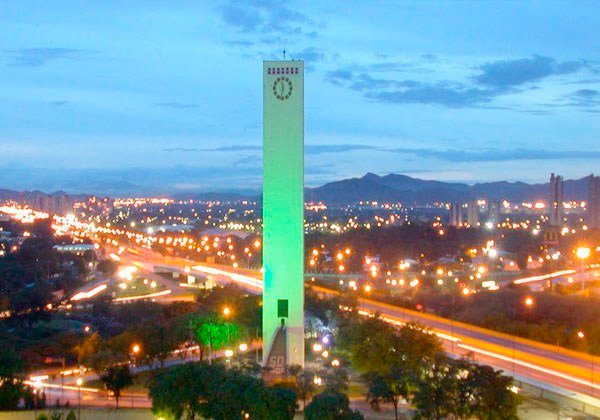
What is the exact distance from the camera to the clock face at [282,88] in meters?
11.6

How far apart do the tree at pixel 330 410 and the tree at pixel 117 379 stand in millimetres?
3537

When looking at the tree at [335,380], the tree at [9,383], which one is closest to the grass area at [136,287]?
the tree at [9,383]

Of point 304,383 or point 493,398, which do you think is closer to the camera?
point 493,398

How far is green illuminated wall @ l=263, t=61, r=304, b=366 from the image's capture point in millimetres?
11602

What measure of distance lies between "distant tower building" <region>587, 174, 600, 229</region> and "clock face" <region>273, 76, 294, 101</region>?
33.9 m

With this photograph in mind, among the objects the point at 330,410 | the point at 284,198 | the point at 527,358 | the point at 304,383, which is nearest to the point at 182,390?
the point at 330,410

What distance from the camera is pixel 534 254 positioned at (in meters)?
28.9

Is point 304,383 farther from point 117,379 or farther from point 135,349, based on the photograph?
point 135,349

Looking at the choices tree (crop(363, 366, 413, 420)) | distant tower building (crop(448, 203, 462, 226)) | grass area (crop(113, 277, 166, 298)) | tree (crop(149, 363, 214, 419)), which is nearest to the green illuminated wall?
tree (crop(363, 366, 413, 420))

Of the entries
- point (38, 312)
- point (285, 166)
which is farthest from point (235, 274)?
point (285, 166)

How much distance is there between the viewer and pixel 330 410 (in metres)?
7.46

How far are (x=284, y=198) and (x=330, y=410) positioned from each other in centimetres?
482

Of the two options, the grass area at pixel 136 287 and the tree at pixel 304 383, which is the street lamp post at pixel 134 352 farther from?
the grass area at pixel 136 287

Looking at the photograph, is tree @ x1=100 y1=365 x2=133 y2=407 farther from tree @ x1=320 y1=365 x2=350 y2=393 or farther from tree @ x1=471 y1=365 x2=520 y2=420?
tree @ x1=471 y1=365 x2=520 y2=420
